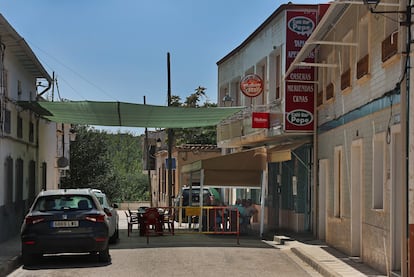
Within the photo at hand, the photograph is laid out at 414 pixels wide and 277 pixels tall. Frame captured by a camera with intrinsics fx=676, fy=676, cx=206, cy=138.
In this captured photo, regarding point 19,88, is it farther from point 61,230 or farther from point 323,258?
point 323,258

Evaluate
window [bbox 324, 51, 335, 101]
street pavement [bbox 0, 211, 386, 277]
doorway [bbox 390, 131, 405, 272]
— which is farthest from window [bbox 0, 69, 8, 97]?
doorway [bbox 390, 131, 405, 272]

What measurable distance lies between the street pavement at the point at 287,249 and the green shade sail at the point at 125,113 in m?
3.79

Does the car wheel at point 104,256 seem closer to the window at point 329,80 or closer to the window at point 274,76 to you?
the window at point 329,80

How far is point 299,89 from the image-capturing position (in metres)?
20.0

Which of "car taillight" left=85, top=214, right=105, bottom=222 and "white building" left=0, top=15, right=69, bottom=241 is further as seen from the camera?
"white building" left=0, top=15, right=69, bottom=241

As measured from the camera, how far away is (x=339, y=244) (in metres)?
16.3

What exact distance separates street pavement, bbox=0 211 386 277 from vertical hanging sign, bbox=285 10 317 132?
11.2 ft

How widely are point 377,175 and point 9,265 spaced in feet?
24.5

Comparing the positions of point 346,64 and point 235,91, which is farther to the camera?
point 235,91

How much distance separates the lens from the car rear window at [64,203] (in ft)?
46.3

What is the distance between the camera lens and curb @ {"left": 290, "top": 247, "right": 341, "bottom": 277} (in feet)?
40.5

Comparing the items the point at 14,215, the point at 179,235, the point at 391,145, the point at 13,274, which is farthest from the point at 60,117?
the point at 391,145

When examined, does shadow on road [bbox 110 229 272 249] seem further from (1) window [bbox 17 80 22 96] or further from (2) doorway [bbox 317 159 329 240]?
(1) window [bbox 17 80 22 96]

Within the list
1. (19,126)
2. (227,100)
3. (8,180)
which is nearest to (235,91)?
(227,100)
